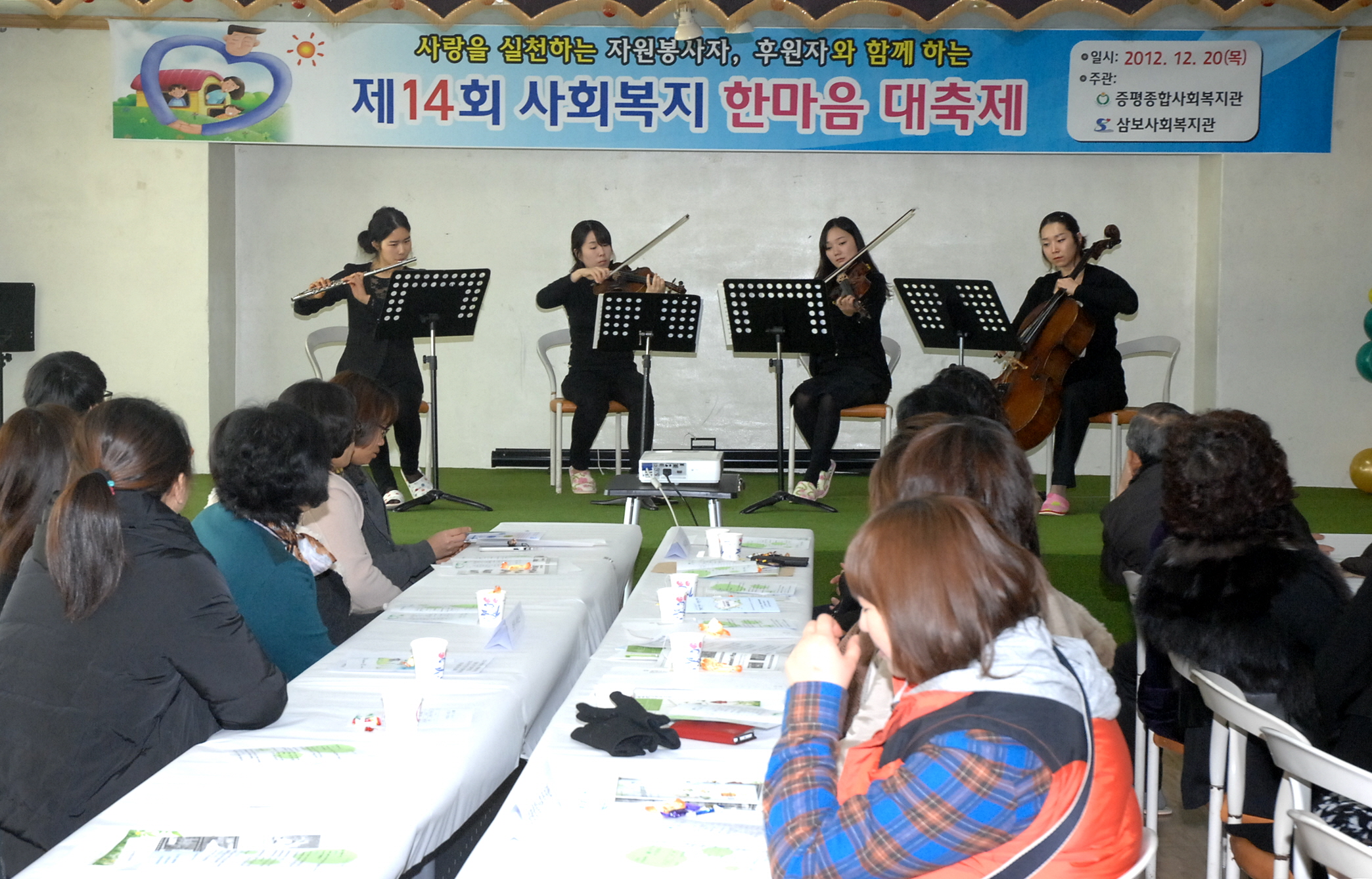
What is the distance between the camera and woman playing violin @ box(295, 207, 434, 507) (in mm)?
5016

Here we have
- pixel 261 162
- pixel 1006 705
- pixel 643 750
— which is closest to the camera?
pixel 1006 705

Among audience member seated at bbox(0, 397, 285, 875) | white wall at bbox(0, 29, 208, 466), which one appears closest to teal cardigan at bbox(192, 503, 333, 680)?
audience member seated at bbox(0, 397, 285, 875)

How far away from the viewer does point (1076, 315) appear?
4.61 m

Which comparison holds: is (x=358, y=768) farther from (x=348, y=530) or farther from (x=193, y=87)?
(x=193, y=87)

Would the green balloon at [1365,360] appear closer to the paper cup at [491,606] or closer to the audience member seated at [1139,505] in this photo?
the audience member seated at [1139,505]

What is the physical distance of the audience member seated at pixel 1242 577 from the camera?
6.85 ft

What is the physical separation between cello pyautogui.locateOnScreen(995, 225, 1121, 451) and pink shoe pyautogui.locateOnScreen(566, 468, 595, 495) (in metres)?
1.75

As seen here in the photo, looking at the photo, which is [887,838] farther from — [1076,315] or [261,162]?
[261,162]

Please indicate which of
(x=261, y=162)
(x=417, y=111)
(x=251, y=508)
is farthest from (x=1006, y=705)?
(x=261, y=162)

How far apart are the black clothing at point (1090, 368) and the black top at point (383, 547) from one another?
8.74ft

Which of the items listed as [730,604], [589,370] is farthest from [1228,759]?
[589,370]

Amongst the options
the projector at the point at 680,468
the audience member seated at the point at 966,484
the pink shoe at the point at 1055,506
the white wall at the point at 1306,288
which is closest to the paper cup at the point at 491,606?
the audience member seated at the point at 966,484

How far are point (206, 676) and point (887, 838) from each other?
40.2 inches

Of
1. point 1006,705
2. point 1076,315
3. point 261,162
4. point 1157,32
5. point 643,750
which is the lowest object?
point 643,750
